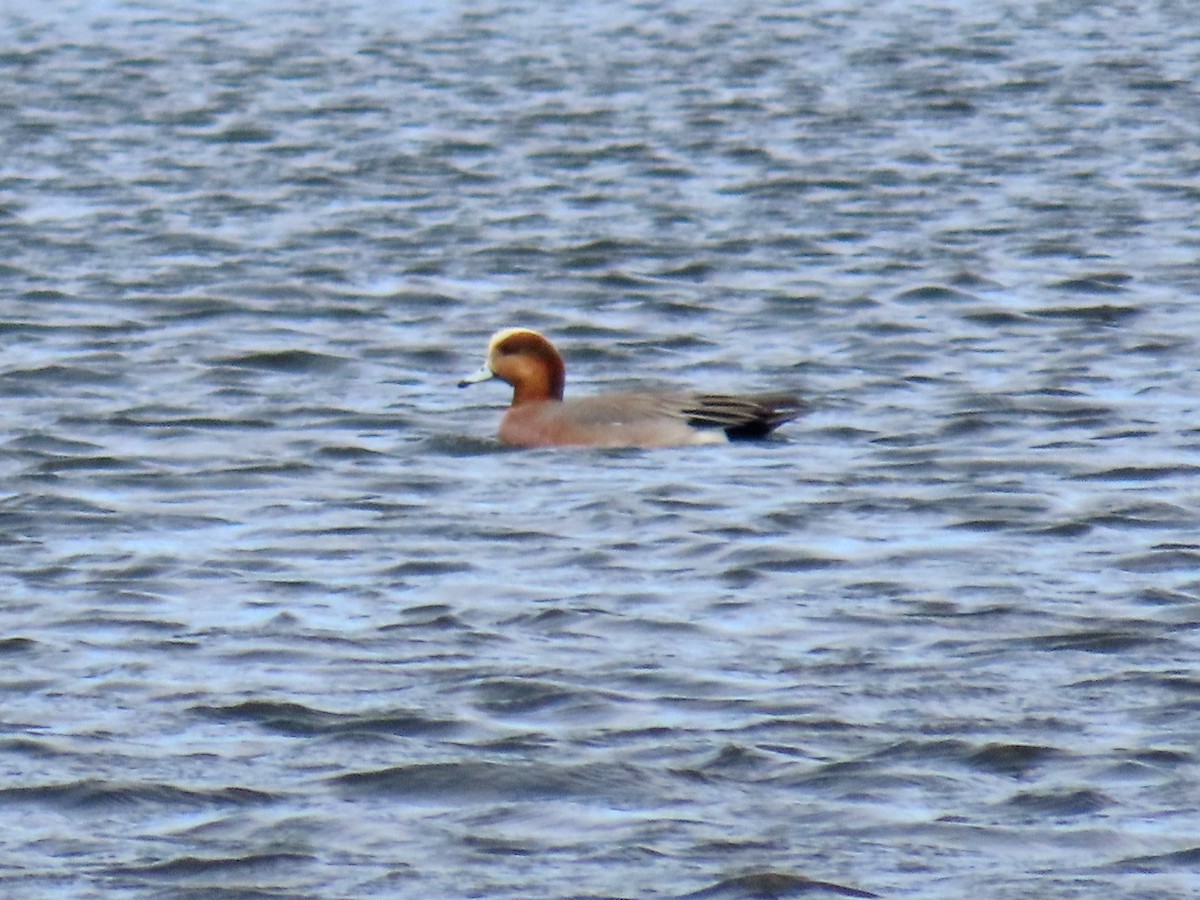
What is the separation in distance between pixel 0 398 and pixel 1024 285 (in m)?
5.81

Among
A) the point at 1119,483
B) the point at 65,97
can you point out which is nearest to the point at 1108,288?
the point at 1119,483

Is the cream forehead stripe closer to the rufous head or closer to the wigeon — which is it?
the rufous head

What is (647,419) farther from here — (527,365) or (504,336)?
(504,336)

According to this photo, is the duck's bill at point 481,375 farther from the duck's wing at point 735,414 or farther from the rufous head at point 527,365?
the duck's wing at point 735,414

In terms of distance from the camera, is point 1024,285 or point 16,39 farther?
point 16,39

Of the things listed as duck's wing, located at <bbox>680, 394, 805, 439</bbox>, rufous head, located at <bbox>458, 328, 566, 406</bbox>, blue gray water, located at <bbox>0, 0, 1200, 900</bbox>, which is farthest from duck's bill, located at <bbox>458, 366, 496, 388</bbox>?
duck's wing, located at <bbox>680, 394, 805, 439</bbox>

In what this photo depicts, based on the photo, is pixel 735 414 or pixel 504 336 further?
pixel 504 336

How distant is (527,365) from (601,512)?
1.67 m

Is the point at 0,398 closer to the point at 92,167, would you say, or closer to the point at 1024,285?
the point at 1024,285

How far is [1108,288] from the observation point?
15.3m

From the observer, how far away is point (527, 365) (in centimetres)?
1173

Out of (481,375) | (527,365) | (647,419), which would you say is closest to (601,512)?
(647,419)

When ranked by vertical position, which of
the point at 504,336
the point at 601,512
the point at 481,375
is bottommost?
the point at 601,512

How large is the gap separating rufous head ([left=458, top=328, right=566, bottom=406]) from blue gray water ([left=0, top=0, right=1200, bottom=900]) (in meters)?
0.29
